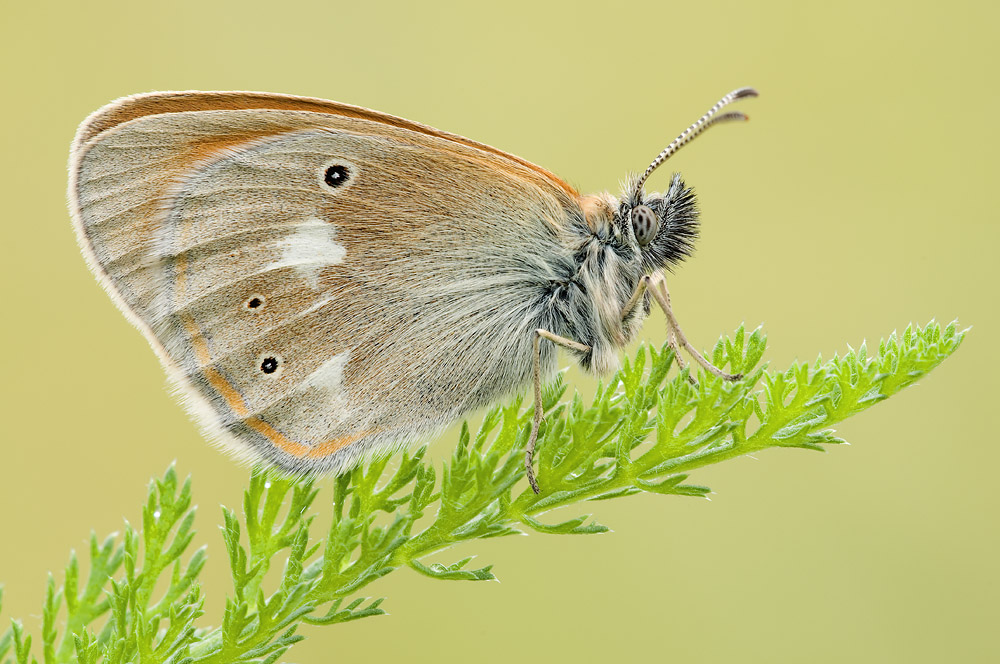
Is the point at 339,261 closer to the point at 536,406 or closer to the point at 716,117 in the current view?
the point at 536,406

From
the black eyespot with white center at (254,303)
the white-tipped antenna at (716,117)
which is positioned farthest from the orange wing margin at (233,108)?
the black eyespot with white center at (254,303)

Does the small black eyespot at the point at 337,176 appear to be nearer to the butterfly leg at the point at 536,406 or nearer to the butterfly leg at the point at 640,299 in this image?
the butterfly leg at the point at 536,406

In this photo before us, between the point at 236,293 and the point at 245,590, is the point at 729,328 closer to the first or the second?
the point at 236,293

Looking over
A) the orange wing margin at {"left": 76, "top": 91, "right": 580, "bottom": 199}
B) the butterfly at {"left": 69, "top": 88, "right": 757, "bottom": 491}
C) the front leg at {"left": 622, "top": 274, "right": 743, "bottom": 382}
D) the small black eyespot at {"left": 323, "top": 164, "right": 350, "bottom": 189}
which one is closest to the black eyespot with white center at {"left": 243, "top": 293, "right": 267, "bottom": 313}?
the butterfly at {"left": 69, "top": 88, "right": 757, "bottom": 491}

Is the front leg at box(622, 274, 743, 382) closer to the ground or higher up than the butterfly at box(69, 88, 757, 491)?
closer to the ground

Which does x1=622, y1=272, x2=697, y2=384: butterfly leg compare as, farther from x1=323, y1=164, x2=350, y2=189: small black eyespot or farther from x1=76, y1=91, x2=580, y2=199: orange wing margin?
x1=323, y1=164, x2=350, y2=189: small black eyespot

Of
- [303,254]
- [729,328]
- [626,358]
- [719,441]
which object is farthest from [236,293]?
[729,328]
